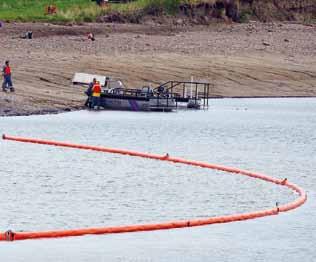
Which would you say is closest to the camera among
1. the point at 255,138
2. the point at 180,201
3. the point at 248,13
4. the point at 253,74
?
the point at 180,201

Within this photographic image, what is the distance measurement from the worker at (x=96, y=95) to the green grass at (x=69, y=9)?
1792 centimetres

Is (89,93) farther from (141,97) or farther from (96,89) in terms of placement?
(141,97)

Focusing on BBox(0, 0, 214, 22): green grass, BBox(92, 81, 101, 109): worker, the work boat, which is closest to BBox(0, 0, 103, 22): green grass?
BBox(0, 0, 214, 22): green grass

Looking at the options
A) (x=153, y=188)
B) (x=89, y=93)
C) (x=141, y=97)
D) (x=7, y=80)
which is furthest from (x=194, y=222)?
(x=141, y=97)

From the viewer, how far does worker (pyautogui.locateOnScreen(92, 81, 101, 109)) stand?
187 ft

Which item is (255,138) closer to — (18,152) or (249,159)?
(249,159)

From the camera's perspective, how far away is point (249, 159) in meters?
42.5

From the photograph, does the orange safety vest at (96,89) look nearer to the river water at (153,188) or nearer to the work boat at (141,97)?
the work boat at (141,97)

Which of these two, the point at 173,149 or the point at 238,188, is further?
the point at 173,149

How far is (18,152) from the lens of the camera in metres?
41.9

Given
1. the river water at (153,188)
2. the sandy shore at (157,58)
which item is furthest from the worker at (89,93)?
the river water at (153,188)

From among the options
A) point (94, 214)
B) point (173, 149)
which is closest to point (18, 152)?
point (173, 149)

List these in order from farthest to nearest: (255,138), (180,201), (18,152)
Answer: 1. (255,138)
2. (18,152)
3. (180,201)

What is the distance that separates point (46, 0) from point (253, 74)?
19.5 m
